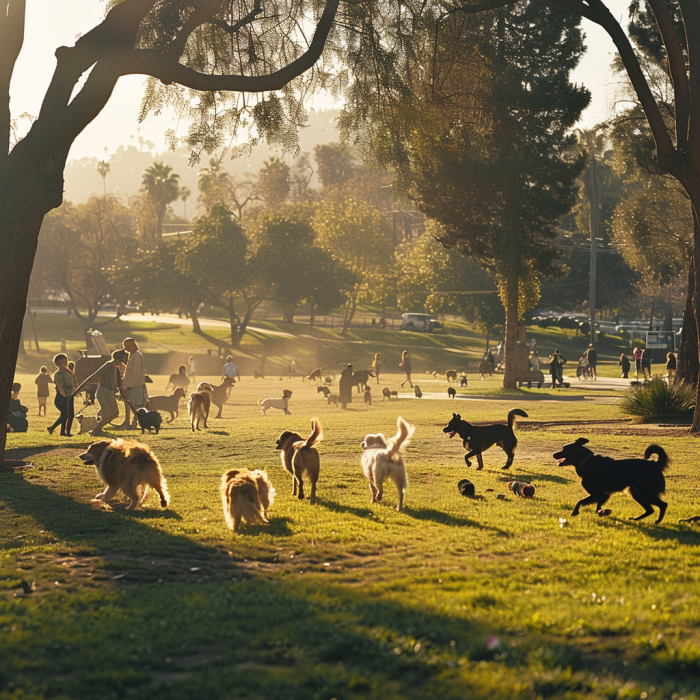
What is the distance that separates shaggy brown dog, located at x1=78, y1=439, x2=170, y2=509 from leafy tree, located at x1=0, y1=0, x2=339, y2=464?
3.54 meters

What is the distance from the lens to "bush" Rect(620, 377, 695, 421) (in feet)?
68.4

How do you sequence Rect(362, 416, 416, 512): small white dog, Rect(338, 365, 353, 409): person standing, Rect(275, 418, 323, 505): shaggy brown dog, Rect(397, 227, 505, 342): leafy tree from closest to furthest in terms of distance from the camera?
Rect(362, 416, 416, 512): small white dog < Rect(275, 418, 323, 505): shaggy brown dog < Rect(338, 365, 353, 409): person standing < Rect(397, 227, 505, 342): leafy tree

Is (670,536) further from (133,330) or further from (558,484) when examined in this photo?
(133,330)

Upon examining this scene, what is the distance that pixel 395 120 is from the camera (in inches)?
536

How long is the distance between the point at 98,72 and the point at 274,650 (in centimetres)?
924

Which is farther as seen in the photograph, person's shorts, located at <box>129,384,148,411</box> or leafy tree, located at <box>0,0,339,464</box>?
person's shorts, located at <box>129,384,148,411</box>

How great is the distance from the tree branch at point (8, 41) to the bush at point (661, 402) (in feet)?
55.6

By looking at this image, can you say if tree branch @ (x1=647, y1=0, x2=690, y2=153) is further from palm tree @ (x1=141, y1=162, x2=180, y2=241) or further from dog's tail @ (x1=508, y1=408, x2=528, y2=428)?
palm tree @ (x1=141, y1=162, x2=180, y2=241)

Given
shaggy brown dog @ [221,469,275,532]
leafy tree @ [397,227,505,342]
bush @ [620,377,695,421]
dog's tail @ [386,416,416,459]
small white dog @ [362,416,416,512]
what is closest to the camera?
shaggy brown dog @ [221,469,275,532]

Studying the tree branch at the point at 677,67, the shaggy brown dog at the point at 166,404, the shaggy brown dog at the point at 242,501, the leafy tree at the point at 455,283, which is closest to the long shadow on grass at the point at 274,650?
the shaggy brown dog at the point at 242,501

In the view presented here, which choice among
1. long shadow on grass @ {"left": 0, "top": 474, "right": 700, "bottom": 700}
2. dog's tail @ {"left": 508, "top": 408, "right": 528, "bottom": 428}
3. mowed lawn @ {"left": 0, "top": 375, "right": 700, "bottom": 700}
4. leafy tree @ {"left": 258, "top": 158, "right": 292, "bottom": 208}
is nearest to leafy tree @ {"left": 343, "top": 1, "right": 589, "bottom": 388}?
dog's tail @ {"left": 508, "top": 408, "right": 528, "bottom": 428}

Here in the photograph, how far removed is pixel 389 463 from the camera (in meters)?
9.23

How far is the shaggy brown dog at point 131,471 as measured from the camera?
9141 mm

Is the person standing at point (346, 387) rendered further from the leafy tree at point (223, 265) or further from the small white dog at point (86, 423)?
the leafy tree at point (223, 265)
